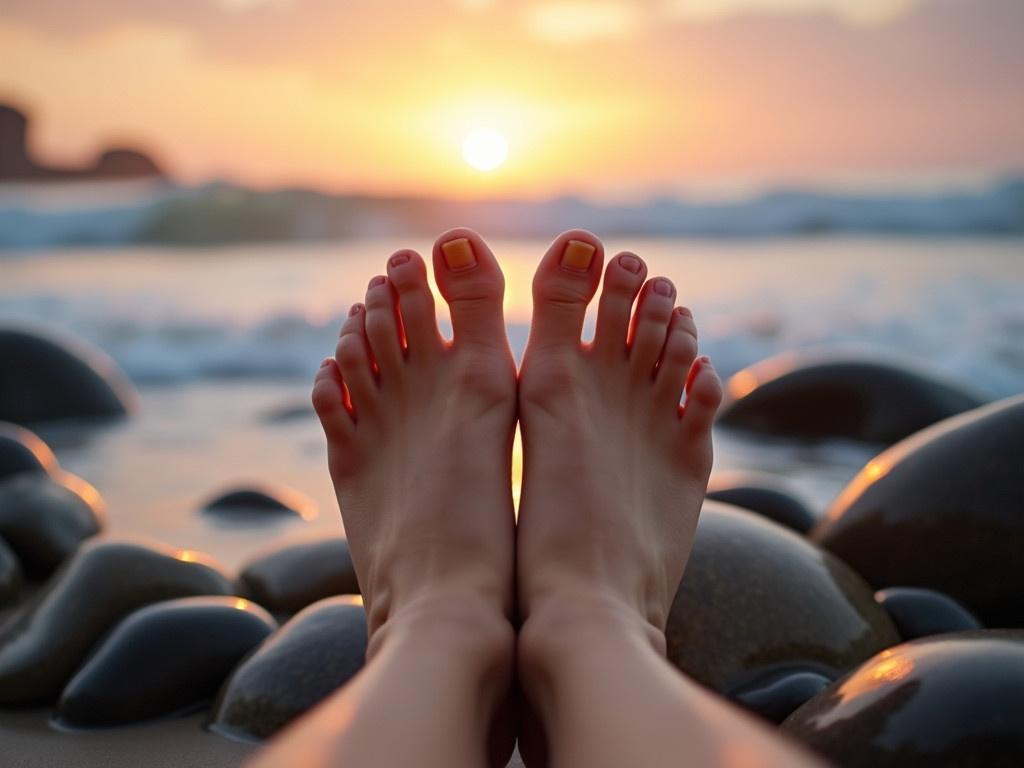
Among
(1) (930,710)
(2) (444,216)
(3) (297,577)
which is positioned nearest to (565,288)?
(3) (297,577)

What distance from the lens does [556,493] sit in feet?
5.60

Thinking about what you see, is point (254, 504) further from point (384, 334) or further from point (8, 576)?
point (384, 334)

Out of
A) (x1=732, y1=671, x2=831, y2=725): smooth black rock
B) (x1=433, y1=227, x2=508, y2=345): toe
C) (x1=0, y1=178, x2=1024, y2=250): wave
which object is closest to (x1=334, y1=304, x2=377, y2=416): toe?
(x1=433, y1=227, x2=508, y2=345): toe

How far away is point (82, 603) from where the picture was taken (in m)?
1.89

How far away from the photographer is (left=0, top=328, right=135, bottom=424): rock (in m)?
4.34

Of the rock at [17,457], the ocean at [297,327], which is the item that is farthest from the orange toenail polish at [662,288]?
the rock at [17,457]

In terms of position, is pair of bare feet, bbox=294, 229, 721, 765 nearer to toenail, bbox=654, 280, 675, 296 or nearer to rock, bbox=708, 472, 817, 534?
toenail, bbox=654, 280, 675, 296

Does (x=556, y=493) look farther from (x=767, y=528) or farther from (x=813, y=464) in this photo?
Result: (x=813, y=464)

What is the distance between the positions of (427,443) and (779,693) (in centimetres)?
72

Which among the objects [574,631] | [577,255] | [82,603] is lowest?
[82,603]

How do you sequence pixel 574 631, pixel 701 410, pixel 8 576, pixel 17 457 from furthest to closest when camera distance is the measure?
1. pixel 17 457
2. pixel 8 576
3. pixel 701 410
4. pixel 574 631

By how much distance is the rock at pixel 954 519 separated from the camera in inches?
77.1

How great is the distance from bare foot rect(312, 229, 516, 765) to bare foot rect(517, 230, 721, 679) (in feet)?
0.18

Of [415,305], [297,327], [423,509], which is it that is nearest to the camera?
[423,509]
